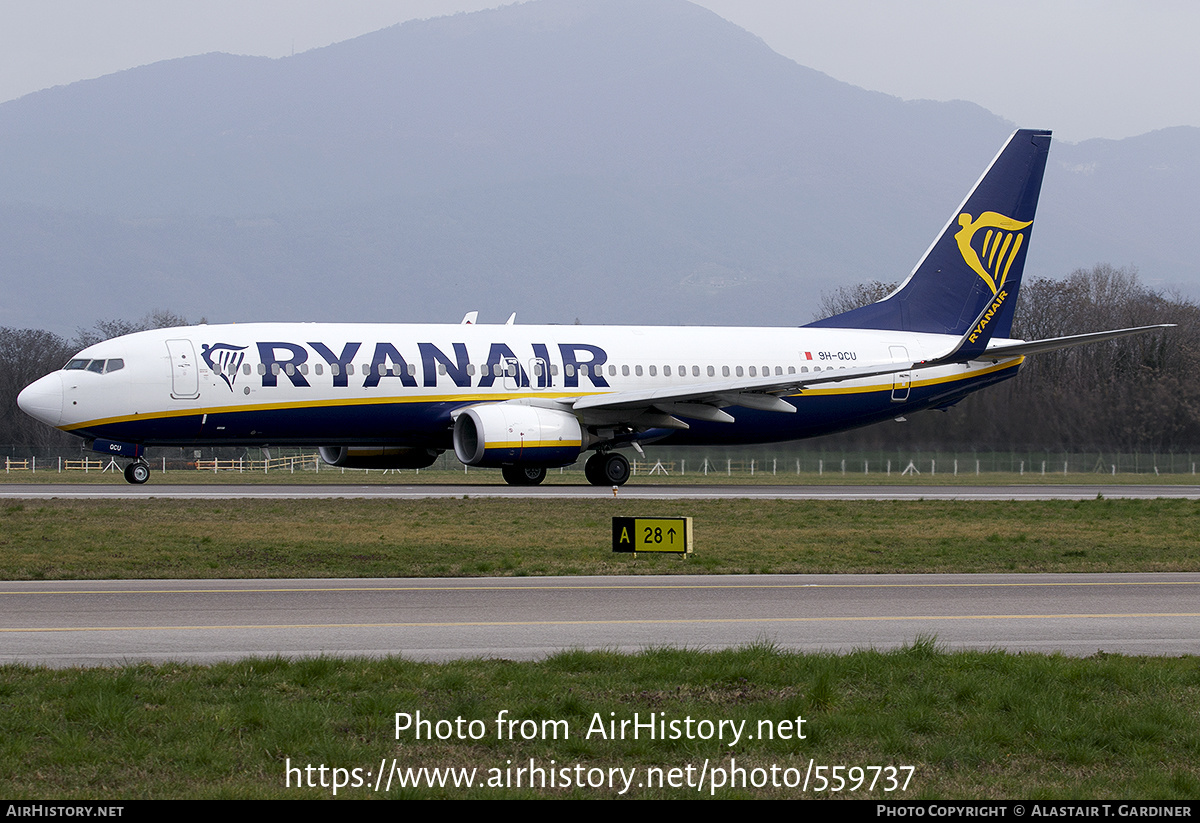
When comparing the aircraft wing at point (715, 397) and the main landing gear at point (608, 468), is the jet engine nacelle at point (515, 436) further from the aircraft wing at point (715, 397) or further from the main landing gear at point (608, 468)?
the main landing gear at point (608, 468)

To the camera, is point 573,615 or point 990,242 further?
point 990,242

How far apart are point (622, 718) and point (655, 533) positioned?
10795 mm

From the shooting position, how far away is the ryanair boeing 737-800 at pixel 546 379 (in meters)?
34.0

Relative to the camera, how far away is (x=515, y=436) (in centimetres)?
3425

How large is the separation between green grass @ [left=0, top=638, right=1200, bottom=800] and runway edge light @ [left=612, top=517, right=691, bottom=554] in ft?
27.8

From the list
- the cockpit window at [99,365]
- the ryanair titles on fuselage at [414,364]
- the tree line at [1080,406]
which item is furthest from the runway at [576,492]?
the tree line at [1080,406]

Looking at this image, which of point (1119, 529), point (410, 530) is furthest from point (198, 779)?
point (1119, 529)

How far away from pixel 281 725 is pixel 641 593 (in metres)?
7.82

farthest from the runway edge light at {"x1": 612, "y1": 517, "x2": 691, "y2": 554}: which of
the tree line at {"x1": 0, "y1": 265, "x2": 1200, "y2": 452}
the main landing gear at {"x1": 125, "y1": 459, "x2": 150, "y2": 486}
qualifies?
the tree line at {"x1": 0, "y1": 265, "x2": 1200, "y2": 452}

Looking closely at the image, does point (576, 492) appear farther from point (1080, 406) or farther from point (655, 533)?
point (1080, 406)

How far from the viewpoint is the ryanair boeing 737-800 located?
1340 inches

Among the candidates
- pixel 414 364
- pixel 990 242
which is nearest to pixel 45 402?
pixel 414 364
